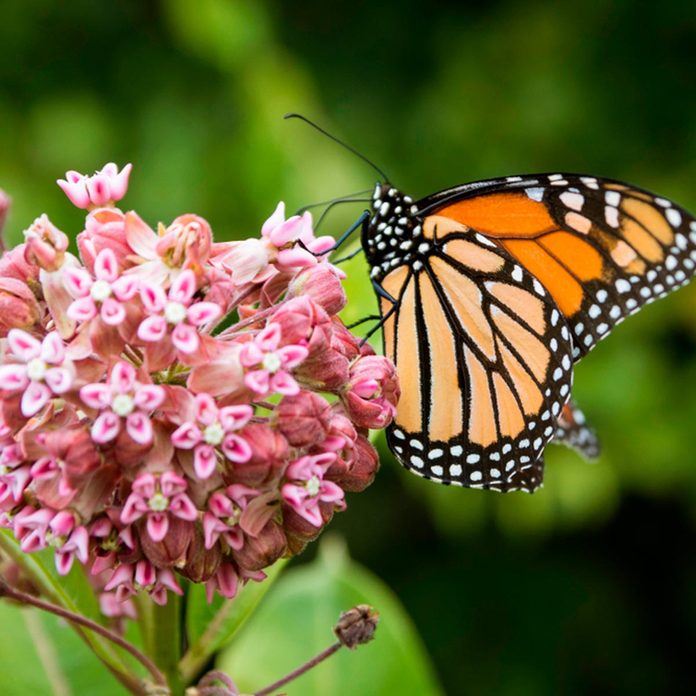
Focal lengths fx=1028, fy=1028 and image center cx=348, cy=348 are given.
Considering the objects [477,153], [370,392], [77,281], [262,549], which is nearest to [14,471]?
[77,281]

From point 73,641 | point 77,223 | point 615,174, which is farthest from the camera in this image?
point 615,174

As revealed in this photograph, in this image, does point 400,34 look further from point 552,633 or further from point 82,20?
point 552,633

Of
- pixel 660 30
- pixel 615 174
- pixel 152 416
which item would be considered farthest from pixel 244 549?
pixel 660 30

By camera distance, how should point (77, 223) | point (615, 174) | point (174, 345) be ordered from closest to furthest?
point (174, 345) → point (77, 223) → point (615, 174)

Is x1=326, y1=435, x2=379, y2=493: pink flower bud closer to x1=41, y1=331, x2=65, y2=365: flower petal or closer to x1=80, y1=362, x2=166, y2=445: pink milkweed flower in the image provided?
x1=80, y1=362, x2=166, y2=445: pink milkweed flower

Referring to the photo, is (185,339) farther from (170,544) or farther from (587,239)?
(587,239)

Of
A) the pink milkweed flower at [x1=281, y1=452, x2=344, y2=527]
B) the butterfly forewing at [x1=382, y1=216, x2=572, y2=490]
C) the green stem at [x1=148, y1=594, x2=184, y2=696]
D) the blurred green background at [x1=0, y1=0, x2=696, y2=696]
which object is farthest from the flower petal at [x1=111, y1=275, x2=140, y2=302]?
the blurred green background at [x1=0, y1=0, x2=696, y2=696]
